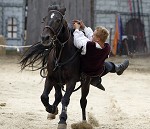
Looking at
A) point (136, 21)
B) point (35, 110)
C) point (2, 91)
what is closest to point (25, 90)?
point (2, 91)

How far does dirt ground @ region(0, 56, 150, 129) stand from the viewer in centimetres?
776

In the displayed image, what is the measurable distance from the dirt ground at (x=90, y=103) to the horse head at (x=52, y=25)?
144 cm

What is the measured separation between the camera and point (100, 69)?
24.1ft

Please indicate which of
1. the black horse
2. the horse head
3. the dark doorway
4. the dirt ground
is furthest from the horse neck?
the dark doorway

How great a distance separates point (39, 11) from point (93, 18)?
7.21ft

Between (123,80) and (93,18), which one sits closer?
(123,80)

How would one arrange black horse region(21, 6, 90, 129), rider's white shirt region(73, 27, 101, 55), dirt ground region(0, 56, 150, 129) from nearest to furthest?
1. black horse region(21, 6, 90, 129)
2. rider's white shirt region(73, 27, 101, 55)
3. dirt ground region(0, 56, 150, 129)

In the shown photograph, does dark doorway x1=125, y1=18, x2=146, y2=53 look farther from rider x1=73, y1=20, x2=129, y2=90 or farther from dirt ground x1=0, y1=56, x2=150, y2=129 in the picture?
rider x1=73, y1=20, x2=129, y2=90

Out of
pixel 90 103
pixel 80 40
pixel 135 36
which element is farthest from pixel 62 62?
Answer: pixel 135 36

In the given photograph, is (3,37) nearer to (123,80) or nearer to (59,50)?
(123,80)

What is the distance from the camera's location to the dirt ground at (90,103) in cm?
776

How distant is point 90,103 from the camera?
10250mm

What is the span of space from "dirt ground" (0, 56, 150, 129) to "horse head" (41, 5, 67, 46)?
1.44 m

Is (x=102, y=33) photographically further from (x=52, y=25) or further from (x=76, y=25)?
(x=52, y=25)
